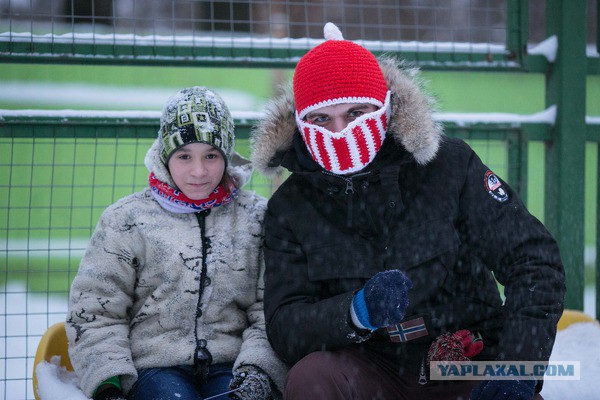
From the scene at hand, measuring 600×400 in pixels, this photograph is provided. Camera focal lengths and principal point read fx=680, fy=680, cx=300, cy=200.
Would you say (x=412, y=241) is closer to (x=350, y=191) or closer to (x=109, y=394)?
(x=350, y=191)

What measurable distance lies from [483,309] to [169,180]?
3.53 feet

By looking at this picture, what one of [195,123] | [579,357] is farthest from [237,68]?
[579,357]

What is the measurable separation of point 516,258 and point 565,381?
2.61 ft

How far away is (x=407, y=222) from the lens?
2.03m

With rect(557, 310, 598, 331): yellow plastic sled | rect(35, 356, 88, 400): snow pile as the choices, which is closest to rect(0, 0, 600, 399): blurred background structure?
rect(557, 310, 598, 331): yellow plastic sled

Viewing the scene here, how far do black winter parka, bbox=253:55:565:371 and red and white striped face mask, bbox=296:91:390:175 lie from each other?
0.12ft

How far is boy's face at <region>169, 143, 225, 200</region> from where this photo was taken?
7.18ft

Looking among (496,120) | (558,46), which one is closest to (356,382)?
(496,120)

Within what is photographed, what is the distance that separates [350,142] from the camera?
200cm

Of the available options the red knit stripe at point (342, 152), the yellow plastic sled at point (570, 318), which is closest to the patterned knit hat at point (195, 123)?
the red knit stripe at point (342, 152)

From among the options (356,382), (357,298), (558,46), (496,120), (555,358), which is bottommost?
(555,358)

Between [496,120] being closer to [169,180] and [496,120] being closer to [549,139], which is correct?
[549,139]

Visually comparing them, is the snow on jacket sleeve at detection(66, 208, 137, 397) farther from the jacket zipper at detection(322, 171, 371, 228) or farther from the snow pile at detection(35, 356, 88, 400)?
the jacket zipper at detection(322, 171, 371, 228)

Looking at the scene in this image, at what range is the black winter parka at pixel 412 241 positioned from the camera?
1.96 m
